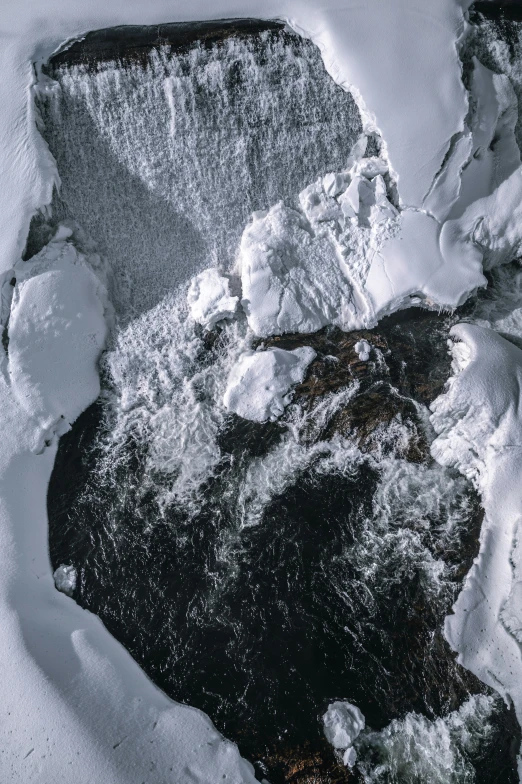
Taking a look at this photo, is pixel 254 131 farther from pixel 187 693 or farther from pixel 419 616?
pixel 187 693

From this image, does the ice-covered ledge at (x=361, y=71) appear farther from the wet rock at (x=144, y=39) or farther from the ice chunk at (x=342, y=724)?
the ice chunk at (x=342, y=724)

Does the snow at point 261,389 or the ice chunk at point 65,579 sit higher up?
the snow at point 261,389

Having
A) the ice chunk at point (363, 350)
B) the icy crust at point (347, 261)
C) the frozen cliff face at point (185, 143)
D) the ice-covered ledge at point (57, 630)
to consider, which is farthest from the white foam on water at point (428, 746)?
the frozen cliff face at point (185, 143)

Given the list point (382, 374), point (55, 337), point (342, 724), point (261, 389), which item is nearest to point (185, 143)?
point (55, 337)

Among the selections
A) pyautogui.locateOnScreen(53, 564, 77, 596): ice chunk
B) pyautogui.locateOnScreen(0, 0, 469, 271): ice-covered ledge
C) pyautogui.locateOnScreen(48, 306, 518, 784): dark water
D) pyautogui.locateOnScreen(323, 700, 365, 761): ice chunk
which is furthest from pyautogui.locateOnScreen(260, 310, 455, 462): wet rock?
pyautogui.locateOnScreen(53, 564, 77, 596): ice chunk

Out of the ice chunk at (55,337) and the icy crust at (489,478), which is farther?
the ice chunk at (55,337)

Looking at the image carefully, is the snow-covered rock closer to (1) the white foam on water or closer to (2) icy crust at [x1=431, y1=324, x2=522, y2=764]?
(2) icy crust at [x1=431, y1=324, x2=522, y2=764]

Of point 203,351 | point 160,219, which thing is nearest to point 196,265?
point 160,219
